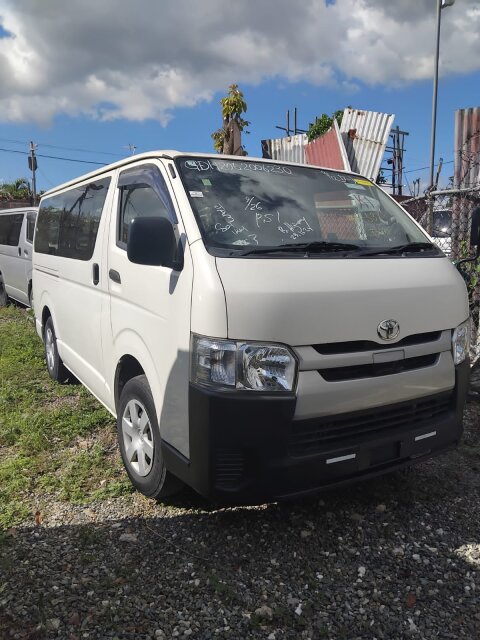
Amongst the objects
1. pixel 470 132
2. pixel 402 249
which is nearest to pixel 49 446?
pixel 402 249

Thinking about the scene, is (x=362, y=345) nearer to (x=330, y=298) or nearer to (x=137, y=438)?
(x=330, y=298)

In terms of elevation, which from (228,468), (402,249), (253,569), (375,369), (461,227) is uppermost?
(461,227)

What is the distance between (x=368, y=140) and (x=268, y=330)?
8632 millimetres

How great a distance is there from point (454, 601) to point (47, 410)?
3665 mm

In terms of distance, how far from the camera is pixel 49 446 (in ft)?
13.2

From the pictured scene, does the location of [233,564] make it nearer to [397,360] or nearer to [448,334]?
[397,360]

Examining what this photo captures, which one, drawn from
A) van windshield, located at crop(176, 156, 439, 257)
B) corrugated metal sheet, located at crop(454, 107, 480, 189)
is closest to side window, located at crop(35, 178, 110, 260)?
van windshield, located at crop(176, 156, 439, 257)

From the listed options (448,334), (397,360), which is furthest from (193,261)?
(448,334)

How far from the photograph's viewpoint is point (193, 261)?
250 cm

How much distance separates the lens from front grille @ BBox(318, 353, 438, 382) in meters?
2.48

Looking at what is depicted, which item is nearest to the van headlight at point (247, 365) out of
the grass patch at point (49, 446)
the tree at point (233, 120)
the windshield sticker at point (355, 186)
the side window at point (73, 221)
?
the grass patch at point (49, 446)

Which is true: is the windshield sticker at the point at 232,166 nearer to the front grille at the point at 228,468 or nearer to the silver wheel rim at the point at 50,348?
the front grille at the point at 228,468

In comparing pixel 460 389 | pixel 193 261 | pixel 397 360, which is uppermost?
pixel 193 261

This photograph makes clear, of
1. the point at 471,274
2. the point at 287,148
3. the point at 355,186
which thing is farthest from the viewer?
the point at 287,148
